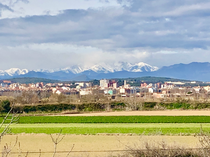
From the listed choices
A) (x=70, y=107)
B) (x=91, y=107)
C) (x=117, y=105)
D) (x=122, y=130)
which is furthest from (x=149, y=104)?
(x=122, y=130)

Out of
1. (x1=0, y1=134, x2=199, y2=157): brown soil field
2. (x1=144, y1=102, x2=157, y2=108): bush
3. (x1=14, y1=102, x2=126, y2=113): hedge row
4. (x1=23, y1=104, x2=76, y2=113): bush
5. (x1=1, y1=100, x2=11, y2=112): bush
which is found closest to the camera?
(x1=0, y1=134, x2=199, y2=157): brown soil field

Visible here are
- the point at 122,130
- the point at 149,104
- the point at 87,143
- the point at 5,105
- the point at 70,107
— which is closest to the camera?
the point at 87,143

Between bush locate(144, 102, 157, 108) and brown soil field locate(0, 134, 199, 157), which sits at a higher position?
brown soil field locate(0, 134, 199, 157)

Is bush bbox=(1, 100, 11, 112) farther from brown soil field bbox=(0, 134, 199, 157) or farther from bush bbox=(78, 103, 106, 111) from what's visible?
brown soil field bbox=(0, 134, 199, 157)

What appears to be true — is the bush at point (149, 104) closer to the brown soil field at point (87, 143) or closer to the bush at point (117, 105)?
the bush at point (117, 105)

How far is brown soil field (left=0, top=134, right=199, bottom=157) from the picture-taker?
1562 centimetres

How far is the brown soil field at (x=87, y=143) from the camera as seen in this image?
15617 millimetres

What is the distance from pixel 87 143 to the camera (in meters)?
18.7

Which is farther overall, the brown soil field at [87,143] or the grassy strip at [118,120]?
the grassy strip at [118,120]

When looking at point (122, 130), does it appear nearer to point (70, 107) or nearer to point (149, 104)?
point (70, 107)

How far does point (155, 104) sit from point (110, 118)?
18.0 meters

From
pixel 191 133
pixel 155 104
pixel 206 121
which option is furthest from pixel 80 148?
pixel 155 104

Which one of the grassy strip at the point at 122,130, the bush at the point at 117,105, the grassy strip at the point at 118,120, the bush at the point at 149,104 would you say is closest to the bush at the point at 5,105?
the grassy strip at the point at 118,120

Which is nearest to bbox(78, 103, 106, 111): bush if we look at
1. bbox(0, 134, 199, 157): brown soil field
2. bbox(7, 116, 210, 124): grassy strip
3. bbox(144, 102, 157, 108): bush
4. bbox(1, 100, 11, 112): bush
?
bbox(144, 102, 157, 108): bush
